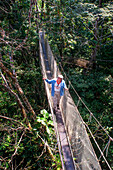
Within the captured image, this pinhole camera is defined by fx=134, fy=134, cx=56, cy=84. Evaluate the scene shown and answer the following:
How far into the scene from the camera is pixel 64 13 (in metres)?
4.36

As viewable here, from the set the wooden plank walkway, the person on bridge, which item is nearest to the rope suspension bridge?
the wooden plank walkway

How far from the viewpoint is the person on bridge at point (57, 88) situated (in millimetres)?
2655

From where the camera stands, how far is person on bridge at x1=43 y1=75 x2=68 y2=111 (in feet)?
8.71

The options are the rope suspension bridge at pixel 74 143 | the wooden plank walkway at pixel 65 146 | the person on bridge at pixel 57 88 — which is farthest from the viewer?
the person on bridge at pixel 57 88

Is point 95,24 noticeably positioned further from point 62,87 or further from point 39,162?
point 39,162

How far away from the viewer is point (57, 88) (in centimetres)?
282

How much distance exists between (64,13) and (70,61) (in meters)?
2.71

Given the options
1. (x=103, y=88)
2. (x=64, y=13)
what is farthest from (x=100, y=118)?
(x=64, y=13)

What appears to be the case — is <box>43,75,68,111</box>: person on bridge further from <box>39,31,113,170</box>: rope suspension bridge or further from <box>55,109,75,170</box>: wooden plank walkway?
<box>55,109,75,170</box>: wooden plank walkway

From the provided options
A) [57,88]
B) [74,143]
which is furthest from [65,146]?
[57,88]

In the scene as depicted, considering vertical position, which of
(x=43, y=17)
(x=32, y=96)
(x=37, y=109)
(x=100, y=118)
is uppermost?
(x=43, y=17)

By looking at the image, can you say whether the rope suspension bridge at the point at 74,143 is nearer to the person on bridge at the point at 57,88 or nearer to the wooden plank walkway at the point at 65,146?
the wooden plank walkway at the point at 65,146

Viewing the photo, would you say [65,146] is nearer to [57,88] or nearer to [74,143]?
[74,143]

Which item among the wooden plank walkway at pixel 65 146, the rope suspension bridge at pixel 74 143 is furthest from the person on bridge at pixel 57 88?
the wooden plank walkway at pixel 65 146
